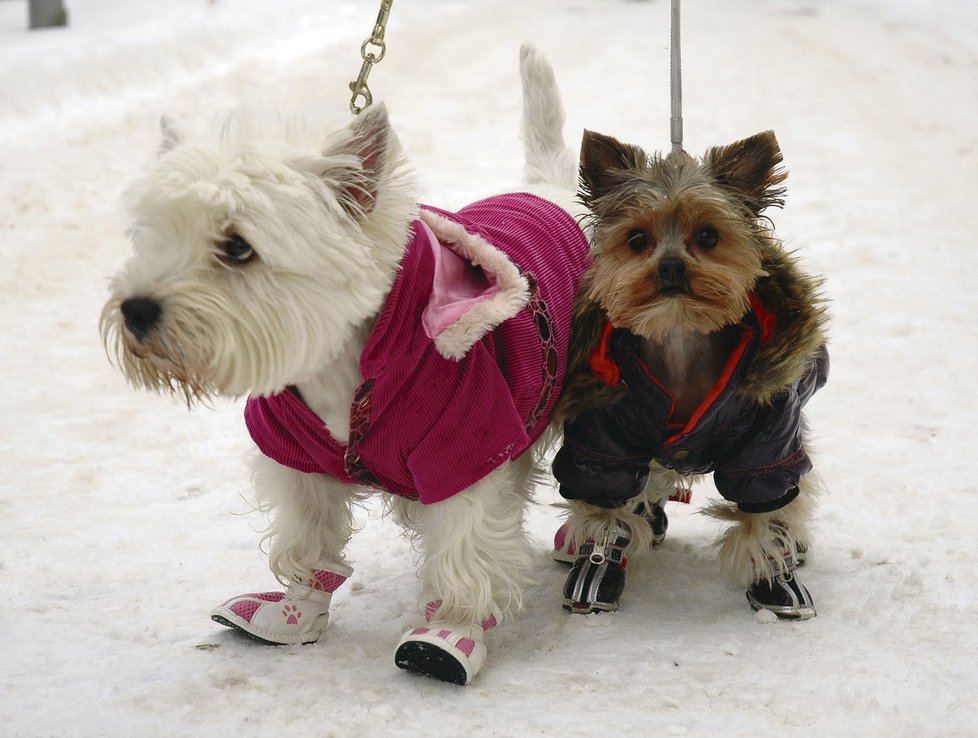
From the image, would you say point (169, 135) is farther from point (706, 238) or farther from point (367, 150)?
point (706, 238)

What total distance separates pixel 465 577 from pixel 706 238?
3.29ft

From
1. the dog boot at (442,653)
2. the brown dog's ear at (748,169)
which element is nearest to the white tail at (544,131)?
the brown dog's ear at (748,169)

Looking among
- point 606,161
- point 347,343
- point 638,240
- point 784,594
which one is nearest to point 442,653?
point 347,343

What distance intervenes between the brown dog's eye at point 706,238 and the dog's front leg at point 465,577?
74cm

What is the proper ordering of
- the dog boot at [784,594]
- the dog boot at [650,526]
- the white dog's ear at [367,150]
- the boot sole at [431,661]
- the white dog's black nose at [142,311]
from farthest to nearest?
the dog boot at [650,526] → the dog boot at [784,594] → the boot sole at [431,661] → the white dog's ear at [367,150] → the white dog's black nose at [142,311]

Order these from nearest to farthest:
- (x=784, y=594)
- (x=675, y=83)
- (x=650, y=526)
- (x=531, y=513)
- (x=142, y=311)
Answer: (x=142, y=311) → (x=784, y=594) → (x=675, y=83) → (x=650, y=526) → (x=531, y=513)

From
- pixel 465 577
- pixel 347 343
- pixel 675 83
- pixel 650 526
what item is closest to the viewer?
pixel 347 343

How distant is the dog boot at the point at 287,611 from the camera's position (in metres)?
2.66

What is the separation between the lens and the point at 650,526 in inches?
124

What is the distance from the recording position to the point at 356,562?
328cm

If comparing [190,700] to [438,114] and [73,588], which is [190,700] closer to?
[73,588]

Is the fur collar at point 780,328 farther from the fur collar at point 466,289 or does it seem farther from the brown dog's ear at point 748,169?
the fur collar at point 466,289

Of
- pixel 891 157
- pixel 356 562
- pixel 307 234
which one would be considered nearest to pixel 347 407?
pixel 307 234

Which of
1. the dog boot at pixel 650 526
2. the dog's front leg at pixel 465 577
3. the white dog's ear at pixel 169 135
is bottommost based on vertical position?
the dog boot at pixel 650 526
